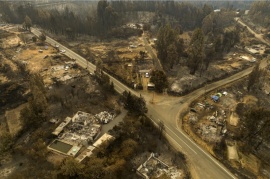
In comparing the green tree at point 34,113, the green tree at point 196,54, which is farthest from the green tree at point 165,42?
the green tree at point 34,113

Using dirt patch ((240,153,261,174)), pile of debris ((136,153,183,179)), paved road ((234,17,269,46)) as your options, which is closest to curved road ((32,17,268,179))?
pile of debris ((136,153,183,179))

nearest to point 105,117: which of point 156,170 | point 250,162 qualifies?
point 156,170

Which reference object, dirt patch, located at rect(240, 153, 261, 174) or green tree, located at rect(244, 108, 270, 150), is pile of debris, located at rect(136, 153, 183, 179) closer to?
dirt patch, located at rect(240, 153, 261, 174)

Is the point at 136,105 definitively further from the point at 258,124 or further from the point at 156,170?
the point at 258,124

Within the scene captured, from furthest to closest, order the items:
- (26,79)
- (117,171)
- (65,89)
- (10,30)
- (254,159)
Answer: (10,30) → (26,79) → (65,89) → (254,159) → (117,171)

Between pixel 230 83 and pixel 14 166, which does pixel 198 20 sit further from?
pixel 14 166

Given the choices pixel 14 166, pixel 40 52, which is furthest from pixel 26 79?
pixel 14 166
